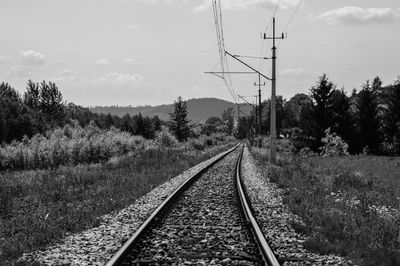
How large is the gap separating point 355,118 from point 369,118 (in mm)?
1653

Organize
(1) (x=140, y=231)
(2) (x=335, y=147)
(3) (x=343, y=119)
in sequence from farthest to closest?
(3) (x=343, y=119) < (2) (x=335, y=147) < (1) (x=140, y=231)

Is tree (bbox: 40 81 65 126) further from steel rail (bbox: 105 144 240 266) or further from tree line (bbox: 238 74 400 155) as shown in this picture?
steel rail (bbox: 105 144 240 266)

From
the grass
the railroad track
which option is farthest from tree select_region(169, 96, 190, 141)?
the railroad track

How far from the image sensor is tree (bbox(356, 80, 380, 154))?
48.2 metres

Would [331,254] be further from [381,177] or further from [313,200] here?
[381,177]

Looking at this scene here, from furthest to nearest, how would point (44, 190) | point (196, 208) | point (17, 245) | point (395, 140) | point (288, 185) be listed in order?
1. point (395, 140)
2. point (288, 185)
3. point (44, 190)
4. point (196, 208)
5. point (17, 245)

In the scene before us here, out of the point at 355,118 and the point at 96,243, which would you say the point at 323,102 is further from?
the point at 96,243

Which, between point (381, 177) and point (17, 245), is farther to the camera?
point (381, 177)

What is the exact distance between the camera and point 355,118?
49438 millimetres

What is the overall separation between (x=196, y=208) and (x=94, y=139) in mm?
29341

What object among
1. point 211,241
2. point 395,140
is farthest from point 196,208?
point 395,140

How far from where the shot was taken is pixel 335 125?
50500 millimetres

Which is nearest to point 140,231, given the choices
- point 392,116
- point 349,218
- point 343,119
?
point 349,218

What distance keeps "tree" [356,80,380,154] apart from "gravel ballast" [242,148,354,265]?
36.8m
